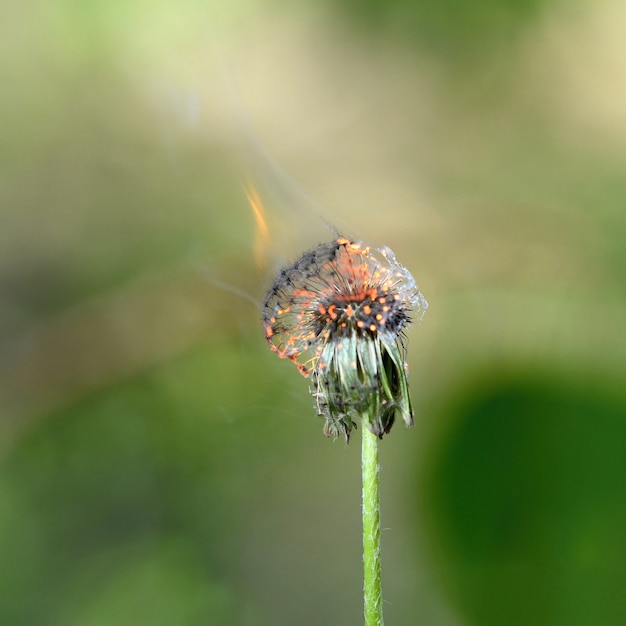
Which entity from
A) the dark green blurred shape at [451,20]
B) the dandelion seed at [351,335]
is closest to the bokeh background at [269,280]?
the dark green blurred shape at [451,20]

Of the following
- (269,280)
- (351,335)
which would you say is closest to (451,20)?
(269,280)

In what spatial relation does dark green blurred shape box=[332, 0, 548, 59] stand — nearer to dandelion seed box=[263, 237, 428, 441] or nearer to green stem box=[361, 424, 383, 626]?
dandelion seed box=[263, 237, 428, 441]

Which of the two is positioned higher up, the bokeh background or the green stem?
the bokeh background

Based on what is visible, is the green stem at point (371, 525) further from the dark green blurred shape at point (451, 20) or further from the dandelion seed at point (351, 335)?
the dark green blurred shape at point (451, 20)

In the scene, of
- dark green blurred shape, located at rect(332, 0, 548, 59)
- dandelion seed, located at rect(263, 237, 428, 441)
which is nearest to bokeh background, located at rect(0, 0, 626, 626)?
dark green blurred shape, located at rect(332, 0, 548, 59)

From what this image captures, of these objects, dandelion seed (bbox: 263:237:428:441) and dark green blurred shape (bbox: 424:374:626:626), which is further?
dark green blurred shape (bbox: 424:374:626:626)
